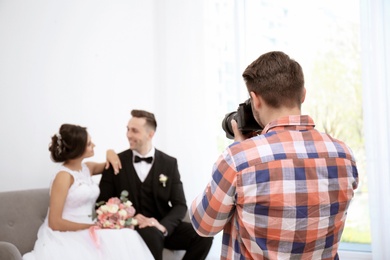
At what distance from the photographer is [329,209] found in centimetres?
139

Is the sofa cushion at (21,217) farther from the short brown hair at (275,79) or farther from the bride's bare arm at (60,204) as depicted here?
the short brown hair at (275,79)

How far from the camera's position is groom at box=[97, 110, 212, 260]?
357cm

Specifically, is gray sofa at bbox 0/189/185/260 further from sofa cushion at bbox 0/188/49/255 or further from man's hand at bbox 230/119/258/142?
man's hand at bbox 230/119/258/142

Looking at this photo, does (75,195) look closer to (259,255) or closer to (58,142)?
(58,142)

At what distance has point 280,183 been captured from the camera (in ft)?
4.42

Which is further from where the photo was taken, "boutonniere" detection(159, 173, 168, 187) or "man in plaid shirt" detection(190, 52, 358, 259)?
"boutonniere" detection(159, 173, 168, 187)

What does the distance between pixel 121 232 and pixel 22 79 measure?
56.8 inches

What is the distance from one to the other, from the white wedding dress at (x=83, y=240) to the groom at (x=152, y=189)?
0.23m

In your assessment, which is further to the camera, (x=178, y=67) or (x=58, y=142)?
(x=178, y=67)

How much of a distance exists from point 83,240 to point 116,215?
0.99 ft

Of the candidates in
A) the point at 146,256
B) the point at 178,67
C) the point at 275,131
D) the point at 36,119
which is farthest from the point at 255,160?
the point at 178,67

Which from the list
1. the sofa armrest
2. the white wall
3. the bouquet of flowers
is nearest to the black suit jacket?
the bouquet of flowers

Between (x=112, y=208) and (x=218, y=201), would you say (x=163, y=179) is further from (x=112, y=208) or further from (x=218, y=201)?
(x=218, y=201)

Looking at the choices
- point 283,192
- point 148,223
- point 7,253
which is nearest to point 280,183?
point 283,192
